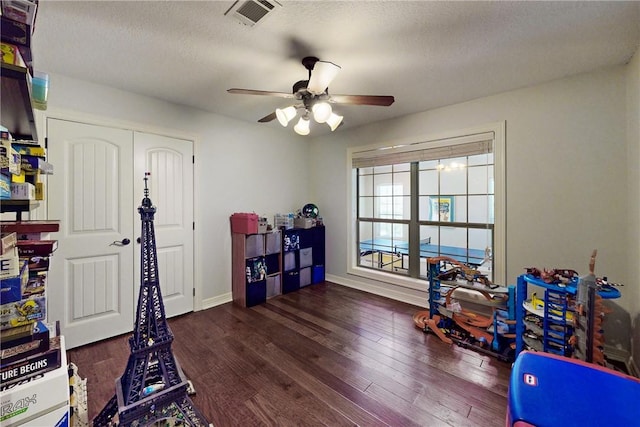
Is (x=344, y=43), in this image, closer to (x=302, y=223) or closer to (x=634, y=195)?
(x=634, y=195)

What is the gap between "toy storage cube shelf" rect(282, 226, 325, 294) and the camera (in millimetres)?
4035

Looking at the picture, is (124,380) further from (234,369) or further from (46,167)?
(46,167)

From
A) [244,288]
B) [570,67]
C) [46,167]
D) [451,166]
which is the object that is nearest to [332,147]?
[451,166]

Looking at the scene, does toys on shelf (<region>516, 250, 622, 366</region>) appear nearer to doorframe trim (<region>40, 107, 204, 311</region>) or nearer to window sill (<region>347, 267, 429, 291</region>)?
window sill (<region>347, 267, 429, 291</region>)

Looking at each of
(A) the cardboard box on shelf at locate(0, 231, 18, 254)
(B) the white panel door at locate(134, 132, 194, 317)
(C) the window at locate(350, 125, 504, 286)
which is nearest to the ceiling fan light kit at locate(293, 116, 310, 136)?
(B) the white panel door at locate(134, 132, 194, 317)

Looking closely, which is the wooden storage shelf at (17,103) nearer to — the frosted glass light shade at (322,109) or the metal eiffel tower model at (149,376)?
the metal eiffel tower model at (149,376)

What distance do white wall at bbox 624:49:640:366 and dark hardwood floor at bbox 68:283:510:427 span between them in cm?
103

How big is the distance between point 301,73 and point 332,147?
2.06 m

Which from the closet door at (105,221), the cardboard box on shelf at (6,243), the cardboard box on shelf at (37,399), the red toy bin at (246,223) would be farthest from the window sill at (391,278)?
the cardboard box on shelf at (6,243)

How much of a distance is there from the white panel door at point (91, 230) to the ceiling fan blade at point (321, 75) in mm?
2109

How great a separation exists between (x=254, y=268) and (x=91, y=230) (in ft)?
5.83

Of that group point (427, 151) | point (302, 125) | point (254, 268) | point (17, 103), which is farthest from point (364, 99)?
point (254, 268)

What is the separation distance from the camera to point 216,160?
3541 mm

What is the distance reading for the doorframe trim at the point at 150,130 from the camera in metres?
2.37
